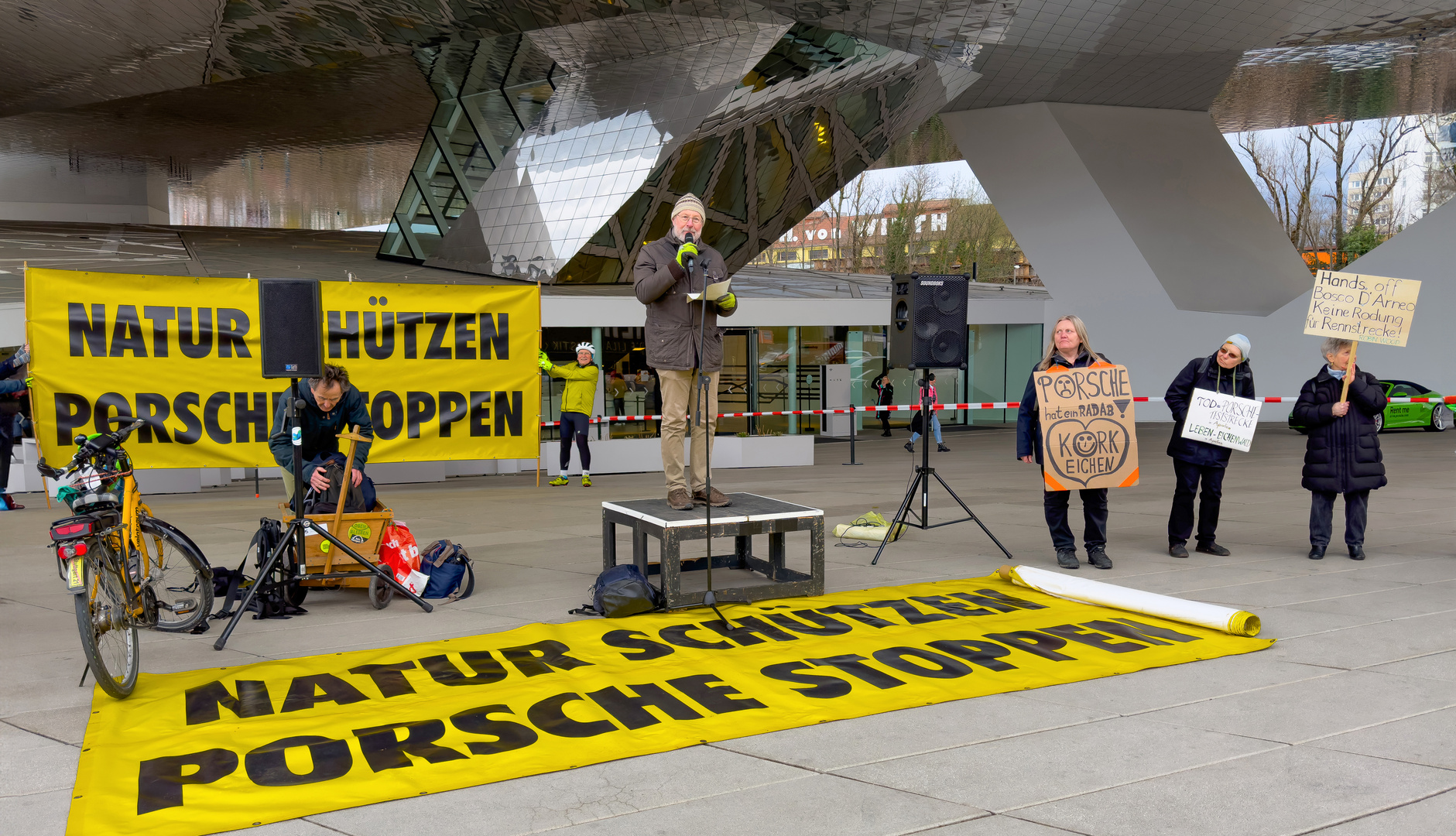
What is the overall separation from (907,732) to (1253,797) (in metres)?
1.18

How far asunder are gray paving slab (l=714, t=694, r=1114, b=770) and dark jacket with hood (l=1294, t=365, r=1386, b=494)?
4458 millimetres

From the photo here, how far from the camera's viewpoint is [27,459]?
1258 centimetres

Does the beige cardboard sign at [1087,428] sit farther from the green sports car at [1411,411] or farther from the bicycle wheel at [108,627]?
the green sports car at [1411,411]

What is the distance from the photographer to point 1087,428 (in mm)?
7434

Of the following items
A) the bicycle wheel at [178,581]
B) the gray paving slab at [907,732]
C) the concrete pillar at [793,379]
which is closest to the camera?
the gray paving slab at [907,732]

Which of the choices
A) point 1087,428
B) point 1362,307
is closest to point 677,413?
point 1087,428

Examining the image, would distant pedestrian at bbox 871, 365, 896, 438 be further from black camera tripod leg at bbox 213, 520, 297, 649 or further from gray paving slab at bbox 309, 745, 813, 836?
gray paving slab at bbox 309, 745, 813, 836

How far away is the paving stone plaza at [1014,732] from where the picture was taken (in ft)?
10.6

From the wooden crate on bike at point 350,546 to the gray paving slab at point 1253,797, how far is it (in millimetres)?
4400

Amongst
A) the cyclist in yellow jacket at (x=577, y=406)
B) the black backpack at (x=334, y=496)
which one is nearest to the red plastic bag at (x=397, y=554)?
the black backpack at (x=334, y=496)

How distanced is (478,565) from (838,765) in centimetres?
461

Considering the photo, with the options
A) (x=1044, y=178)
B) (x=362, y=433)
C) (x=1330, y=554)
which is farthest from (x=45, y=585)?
(x=1044, y=178)

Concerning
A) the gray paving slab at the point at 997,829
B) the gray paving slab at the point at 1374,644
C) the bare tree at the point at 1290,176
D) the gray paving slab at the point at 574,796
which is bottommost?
the gray paving slab at the point at 1374,644

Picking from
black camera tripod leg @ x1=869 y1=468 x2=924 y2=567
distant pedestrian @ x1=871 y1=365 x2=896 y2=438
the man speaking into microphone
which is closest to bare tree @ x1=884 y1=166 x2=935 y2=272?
distant pedestrian @ x1=871 y1=365 x2=896 y2=438
